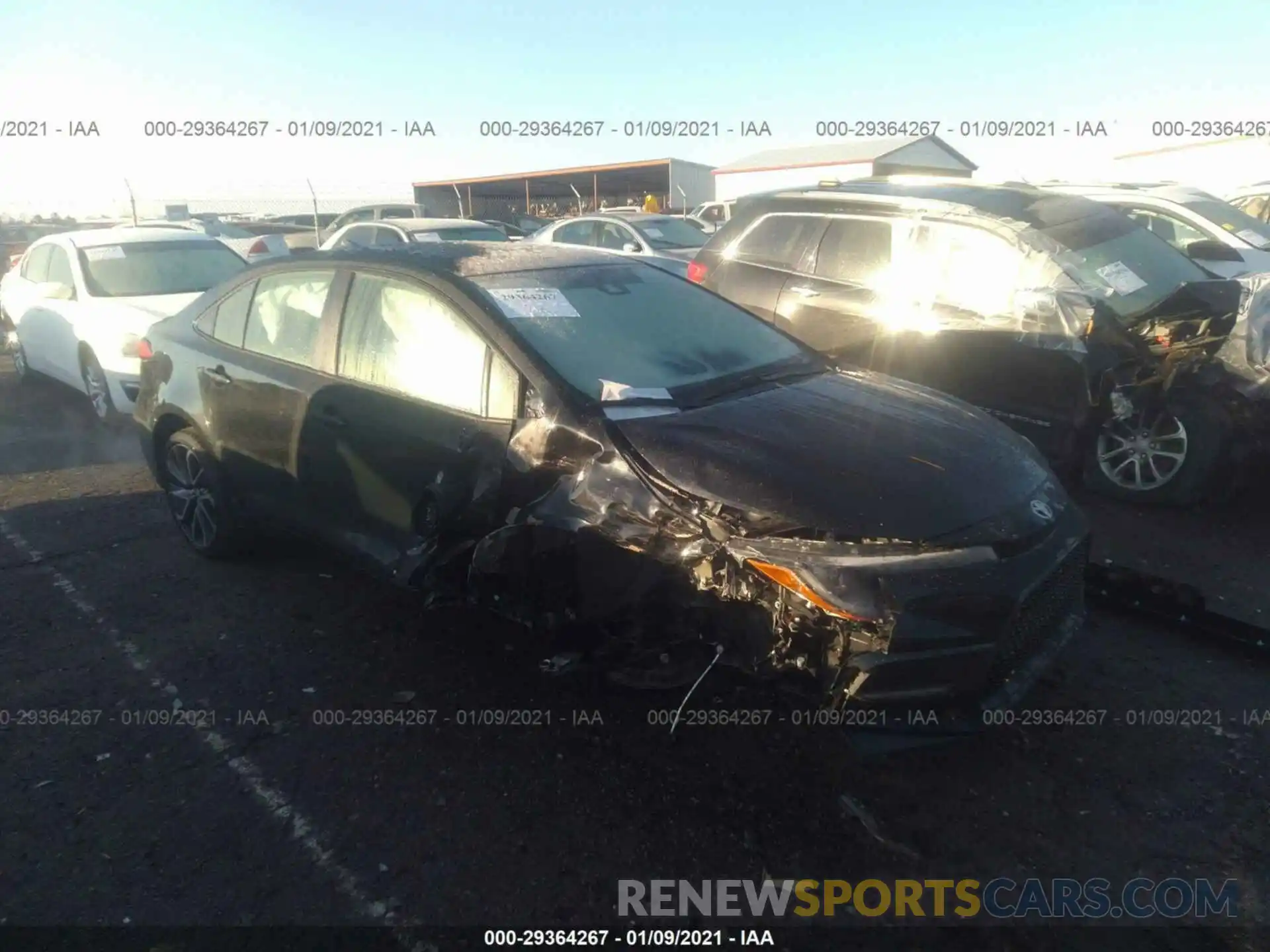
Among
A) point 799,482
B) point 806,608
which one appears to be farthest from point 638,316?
point 806,608

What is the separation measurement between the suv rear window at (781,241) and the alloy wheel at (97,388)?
5.13 m

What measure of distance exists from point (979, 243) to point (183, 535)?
4.97 metres

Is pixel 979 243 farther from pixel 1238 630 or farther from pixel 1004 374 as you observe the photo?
pixel 1238 630

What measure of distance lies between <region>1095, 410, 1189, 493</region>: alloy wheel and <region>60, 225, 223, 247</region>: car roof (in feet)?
26.0

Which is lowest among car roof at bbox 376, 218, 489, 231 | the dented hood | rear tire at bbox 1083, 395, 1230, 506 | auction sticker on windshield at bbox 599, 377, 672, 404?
rear tire at bbox 1083, 395, 1230, 506

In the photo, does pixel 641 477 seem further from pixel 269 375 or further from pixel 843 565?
pixel 269 375

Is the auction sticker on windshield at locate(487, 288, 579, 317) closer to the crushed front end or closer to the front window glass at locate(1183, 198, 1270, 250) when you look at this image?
the crushed front end

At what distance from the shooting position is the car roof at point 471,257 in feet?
12.2

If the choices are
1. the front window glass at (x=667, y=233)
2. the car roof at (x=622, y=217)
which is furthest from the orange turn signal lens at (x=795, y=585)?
the car roof at (x=622, y=217)

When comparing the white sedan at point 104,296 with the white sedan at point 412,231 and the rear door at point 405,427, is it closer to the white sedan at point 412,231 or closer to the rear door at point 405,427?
the white sedan at point 412,231

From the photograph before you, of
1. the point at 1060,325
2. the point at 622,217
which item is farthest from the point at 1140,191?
the point at 622,217

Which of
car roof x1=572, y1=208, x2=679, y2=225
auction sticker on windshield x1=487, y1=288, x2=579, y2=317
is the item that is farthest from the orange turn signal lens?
car roof x1=572, y1=208, x2=679, y2=225

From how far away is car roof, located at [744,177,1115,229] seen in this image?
5.53 meters

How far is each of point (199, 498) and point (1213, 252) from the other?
8170mm
